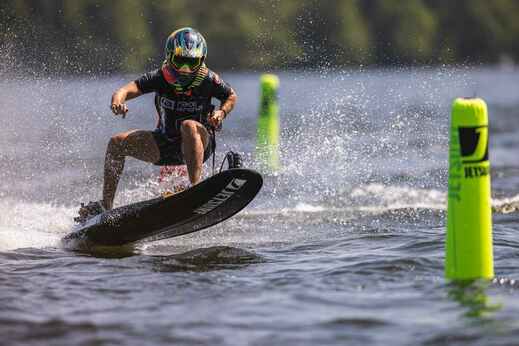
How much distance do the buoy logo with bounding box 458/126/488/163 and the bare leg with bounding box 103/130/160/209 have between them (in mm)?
3822

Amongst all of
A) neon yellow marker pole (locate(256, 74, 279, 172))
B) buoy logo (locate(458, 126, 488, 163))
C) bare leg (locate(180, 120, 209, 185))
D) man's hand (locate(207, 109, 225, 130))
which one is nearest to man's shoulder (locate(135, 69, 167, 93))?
bare leg (locate(180, 120, 209, 185))

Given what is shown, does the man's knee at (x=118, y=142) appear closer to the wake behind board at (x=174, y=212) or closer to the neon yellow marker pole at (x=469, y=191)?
the wake behind board at (x=174, y=212)

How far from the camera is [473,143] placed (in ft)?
20.1

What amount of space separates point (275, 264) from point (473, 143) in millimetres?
2445

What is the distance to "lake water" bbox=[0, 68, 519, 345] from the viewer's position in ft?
19.4

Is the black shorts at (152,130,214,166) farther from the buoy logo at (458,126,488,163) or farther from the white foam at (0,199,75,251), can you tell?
the buoy logo at (458,126,488,163)

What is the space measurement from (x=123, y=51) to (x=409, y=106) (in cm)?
4283

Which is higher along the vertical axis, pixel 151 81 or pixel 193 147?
pixel 151 81

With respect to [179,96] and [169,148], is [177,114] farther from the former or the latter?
[169,148]

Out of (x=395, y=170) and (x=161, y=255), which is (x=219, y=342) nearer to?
(x=161, y=255)

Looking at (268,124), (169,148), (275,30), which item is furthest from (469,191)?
(275,30)

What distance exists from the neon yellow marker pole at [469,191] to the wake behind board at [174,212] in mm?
2643

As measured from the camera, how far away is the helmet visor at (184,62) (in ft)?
29.0

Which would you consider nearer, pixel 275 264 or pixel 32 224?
A: pixel 275 264
